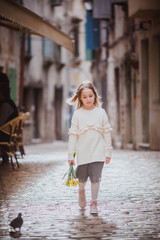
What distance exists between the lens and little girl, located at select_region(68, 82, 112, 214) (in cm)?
572

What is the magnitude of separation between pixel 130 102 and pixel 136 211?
14420mm

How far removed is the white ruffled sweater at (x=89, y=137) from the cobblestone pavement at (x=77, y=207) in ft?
1.82

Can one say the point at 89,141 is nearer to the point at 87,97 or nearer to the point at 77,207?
the point at 87,97

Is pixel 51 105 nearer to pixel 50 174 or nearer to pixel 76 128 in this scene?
pixel 50 174

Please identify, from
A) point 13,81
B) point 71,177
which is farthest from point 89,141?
point 13,81

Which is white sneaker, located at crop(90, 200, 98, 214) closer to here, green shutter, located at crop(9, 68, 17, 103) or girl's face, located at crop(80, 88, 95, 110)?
girl's face, located at crop(80, 88, 95, 110)

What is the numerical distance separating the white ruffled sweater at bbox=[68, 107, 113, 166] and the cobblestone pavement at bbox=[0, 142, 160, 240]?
55cm

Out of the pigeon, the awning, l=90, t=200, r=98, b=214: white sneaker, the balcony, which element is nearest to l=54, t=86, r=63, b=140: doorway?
the balcony

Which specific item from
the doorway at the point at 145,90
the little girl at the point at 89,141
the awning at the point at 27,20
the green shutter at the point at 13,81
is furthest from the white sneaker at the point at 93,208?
the green shutter at the point at 13,81

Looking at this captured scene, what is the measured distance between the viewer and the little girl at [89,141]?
18.8 ft

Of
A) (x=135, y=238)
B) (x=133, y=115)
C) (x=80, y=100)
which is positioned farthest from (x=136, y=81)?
(x=135, y=238)

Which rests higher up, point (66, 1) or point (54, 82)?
point (66, 1)

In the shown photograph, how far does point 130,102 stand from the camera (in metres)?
19.9

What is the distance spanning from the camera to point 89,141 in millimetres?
5758
